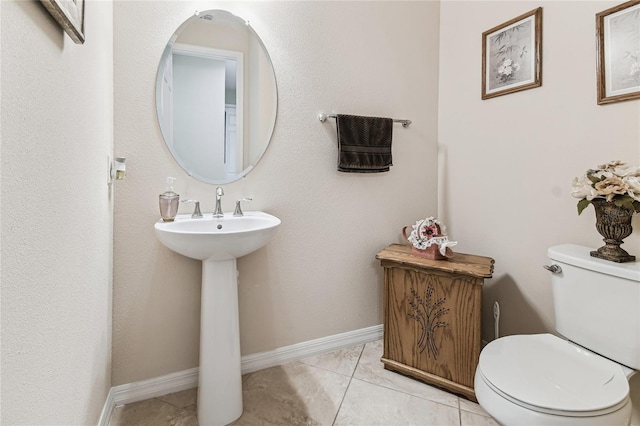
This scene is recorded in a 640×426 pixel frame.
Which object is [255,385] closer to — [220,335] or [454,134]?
[220,335]

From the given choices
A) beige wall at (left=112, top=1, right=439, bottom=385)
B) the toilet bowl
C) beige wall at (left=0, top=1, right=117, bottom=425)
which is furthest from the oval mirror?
the toilet bowl

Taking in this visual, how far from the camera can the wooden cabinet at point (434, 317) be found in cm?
155

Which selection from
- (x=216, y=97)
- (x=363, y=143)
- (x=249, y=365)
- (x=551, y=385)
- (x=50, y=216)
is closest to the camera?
(x=50, y=216)

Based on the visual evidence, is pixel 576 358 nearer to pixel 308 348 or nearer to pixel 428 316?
pixel 428 316

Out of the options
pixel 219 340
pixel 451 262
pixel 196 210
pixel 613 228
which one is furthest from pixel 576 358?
pixel 196 210

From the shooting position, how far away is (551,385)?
40.2 inches

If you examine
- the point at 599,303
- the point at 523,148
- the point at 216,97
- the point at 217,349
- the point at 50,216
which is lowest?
the point at 217,349

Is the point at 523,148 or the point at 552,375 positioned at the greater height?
the point at 523,148

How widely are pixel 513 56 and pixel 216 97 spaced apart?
1610 millimetres

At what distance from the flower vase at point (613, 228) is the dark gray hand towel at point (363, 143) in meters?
1.03

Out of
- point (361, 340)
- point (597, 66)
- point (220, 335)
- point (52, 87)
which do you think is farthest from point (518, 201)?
point (52, 87)

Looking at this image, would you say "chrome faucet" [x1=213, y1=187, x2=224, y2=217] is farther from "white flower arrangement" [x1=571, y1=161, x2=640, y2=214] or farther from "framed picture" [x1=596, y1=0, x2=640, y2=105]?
"framed picture" [x1=596, y1=0, x2=640, y2=105]

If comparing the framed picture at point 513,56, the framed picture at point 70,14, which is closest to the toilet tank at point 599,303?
the framed picture at point 513,56

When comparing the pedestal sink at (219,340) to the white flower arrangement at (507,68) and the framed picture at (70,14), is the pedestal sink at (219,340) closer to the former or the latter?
the framed picture at (70,14)
